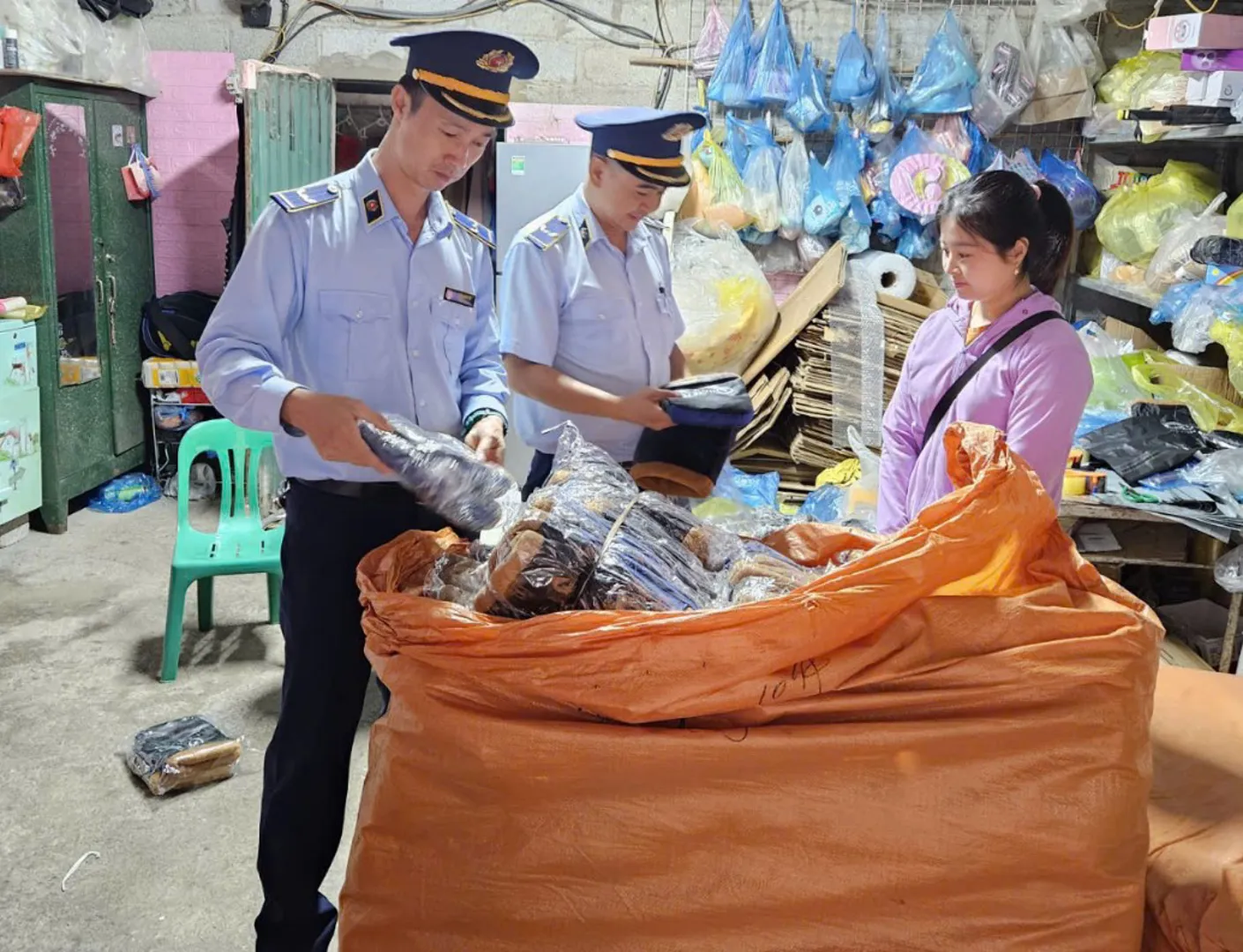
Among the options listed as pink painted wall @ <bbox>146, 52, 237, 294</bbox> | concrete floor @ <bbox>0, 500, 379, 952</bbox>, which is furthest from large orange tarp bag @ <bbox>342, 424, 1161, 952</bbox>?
pink painted wall @ <bbox>146, 52, 237, 294</bbox>

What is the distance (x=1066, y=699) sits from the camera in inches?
48.4

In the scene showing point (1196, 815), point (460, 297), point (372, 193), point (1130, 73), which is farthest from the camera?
point (1130, 73)

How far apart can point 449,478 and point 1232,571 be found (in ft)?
8.11

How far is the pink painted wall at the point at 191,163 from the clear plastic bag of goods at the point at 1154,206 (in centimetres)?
429

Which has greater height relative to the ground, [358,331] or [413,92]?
[413,92]

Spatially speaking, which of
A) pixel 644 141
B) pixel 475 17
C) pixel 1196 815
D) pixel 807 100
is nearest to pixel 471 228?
pixel 644 141

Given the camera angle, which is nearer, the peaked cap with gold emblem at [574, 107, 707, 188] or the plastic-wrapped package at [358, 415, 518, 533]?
the plastic-wrapped package at [358, 415, 518, 533]

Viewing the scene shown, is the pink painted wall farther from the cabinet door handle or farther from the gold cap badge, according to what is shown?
the gold cap badge

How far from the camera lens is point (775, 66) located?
485 centimetres

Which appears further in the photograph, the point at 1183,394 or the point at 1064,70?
the point at 1064,70

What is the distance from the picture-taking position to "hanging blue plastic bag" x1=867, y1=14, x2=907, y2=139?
16.0 ft

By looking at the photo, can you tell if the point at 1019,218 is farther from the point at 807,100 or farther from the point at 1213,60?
the point at 807,100

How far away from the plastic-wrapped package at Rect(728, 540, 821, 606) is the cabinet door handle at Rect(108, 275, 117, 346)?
4.78 meters

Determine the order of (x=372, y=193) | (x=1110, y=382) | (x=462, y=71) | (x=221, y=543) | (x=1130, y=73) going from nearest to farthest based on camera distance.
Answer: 1. (x=462, y=71)
2. (x=372, y=193)
3. (x=221, y=543)
4. (x=1110, y=382)
5. (x=1130, y=73)
